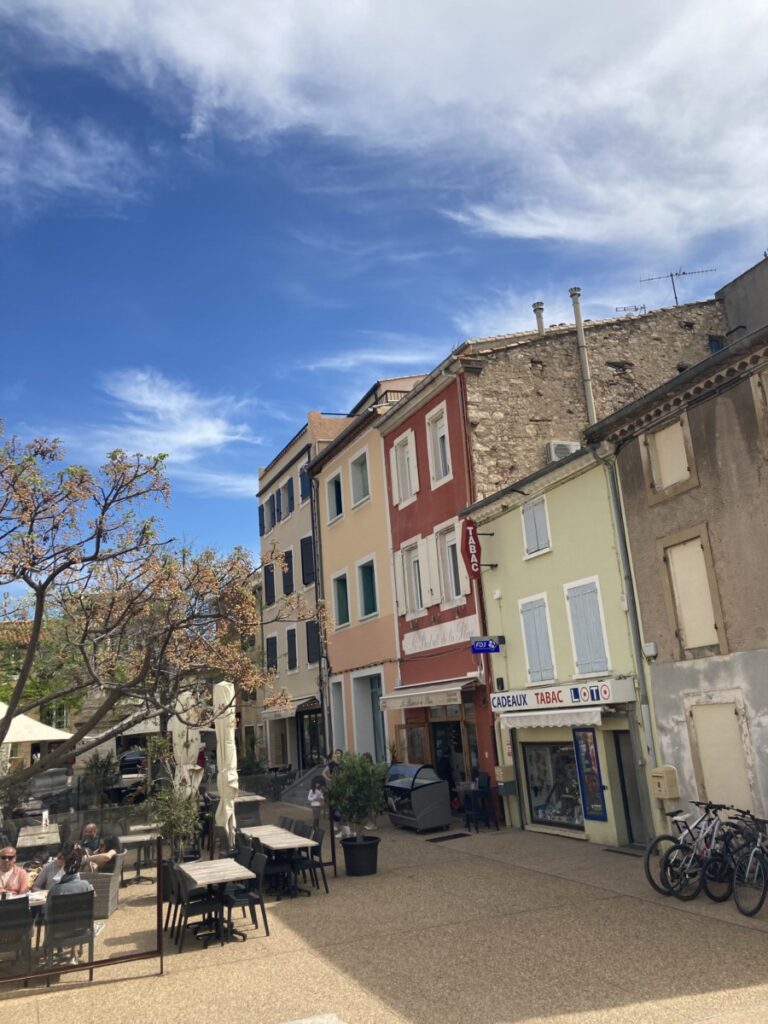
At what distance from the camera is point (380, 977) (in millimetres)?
7227

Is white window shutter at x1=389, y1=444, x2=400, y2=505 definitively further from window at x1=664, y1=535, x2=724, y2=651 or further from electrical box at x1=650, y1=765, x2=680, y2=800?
electrical box at x1=650, y1=765, x2=680, y2=800

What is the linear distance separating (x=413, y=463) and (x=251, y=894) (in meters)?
13.5

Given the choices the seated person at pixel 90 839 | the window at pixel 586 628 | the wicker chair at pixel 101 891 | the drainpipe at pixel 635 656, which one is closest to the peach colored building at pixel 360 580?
the window at pixel 586 628

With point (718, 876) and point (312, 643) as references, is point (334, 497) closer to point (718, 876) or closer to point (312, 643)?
point (312, 643)

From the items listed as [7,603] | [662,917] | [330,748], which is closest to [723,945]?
[662,917]

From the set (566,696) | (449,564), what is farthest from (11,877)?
(449,564)

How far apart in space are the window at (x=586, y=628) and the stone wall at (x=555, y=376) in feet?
14.3

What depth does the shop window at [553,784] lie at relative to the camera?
1477 centimetres

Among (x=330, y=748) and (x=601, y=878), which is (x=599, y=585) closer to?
(x=601, y=878)

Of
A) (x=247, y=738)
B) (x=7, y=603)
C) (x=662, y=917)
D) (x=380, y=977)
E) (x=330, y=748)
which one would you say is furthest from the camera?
(x=247, y=738)

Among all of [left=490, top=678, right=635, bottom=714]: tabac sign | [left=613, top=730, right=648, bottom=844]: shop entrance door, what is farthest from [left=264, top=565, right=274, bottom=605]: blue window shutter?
[left=613, top=730, right=648, bottom=844]: shop entrance door

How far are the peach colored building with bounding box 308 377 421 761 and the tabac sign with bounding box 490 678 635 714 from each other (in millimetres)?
6114

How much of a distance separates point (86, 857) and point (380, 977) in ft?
15.1

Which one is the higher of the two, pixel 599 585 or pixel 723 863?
pixel 599 585
